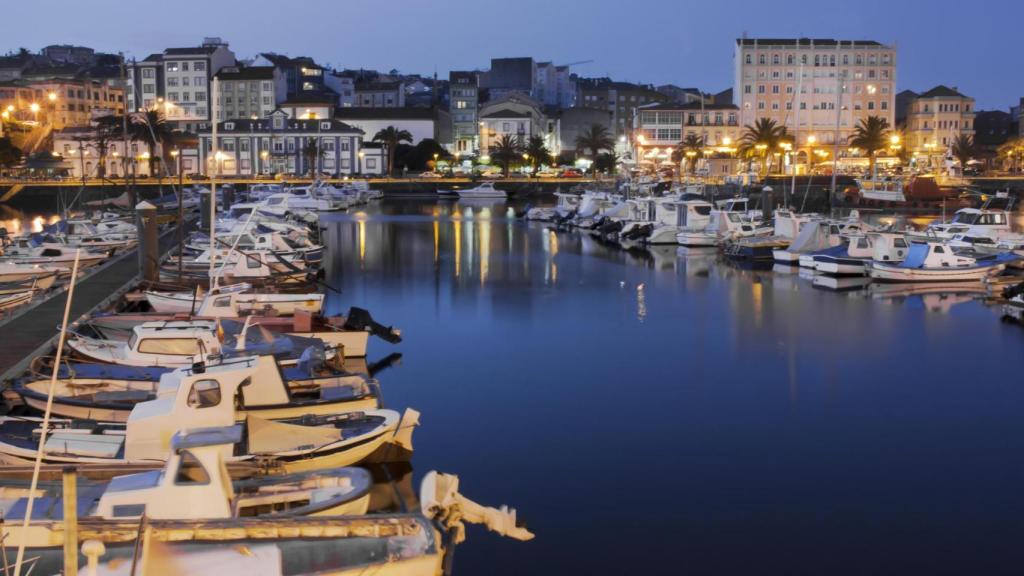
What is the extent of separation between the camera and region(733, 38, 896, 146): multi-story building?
106 metres

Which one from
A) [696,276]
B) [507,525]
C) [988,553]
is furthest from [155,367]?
[696,276]

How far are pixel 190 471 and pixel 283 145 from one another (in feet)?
323

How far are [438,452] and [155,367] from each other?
4.90m

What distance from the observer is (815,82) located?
349 feet

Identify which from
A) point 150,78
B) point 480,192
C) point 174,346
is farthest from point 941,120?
point 174,346

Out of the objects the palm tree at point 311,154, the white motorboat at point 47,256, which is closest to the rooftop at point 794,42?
the palm tree at point 311,154

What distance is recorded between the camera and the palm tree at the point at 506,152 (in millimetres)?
109250

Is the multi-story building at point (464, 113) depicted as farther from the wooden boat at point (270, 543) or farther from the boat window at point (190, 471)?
the wooden boat at point (270, 543)

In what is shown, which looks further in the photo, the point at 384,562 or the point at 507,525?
the point at 507,525

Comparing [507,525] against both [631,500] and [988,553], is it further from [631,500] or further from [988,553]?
[988,553]

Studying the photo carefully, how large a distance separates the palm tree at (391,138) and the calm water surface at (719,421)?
2890 inches

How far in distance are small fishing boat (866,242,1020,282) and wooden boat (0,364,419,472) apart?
83.9 ft

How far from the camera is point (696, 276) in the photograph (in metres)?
39.0

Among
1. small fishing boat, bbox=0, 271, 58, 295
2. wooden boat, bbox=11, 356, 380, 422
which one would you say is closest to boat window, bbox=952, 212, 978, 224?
small fishing boat, bbox=0, 271, 58, 295
